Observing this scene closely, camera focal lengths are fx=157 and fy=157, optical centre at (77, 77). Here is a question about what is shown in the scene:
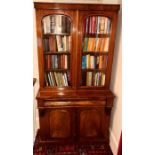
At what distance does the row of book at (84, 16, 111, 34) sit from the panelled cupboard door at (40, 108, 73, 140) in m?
1.03

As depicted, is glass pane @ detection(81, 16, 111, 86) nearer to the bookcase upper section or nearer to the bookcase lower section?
the bookcase upper section

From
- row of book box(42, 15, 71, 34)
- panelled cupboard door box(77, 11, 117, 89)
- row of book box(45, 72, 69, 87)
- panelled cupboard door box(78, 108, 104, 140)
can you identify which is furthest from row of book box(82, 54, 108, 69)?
panelled cupboard door box(78, 108, 104, 140)

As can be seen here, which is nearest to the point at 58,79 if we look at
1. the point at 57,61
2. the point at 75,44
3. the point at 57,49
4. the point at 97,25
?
the point at 57,61

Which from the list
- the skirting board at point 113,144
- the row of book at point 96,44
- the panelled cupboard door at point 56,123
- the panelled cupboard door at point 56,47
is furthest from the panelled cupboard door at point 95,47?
the skirting board at point 113,144

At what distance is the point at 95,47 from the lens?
194cm

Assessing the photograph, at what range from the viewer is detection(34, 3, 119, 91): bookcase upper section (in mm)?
1741

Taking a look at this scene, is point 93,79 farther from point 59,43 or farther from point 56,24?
point 56,24

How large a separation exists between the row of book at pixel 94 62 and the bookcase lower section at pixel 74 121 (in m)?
0.44

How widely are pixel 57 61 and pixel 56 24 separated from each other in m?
0.44

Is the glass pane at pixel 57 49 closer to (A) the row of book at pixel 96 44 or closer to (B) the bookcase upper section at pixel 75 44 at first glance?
(B) the bookcase upper section at pixel 75 44

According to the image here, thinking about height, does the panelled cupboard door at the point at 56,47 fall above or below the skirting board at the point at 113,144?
above

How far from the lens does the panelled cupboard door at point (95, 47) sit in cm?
179
